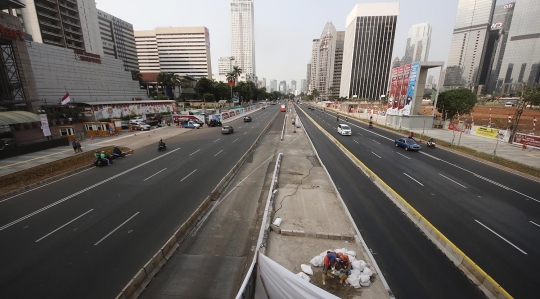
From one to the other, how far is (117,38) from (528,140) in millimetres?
178449

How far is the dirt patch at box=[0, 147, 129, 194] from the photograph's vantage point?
15.5 meters

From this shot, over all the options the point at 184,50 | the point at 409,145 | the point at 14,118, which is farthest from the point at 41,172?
the point at 184,50

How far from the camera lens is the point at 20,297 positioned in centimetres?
696

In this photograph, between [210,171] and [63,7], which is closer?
[210,171]

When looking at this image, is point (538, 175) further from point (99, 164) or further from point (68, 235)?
point (99, 164)

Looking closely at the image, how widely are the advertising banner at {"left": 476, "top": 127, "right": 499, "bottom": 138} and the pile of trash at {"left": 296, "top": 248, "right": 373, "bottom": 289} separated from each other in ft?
131

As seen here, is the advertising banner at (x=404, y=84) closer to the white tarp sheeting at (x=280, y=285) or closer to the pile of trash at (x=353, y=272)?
the pile of trash at (x=353, y=272)

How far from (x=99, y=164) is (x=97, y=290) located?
17083mm

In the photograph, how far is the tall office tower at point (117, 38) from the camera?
120m

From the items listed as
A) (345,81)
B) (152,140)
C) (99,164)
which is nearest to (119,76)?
(152,140)

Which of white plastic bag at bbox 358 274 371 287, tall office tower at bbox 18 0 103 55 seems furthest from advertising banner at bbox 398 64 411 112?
tall office tower at bbox 18 0 103 55

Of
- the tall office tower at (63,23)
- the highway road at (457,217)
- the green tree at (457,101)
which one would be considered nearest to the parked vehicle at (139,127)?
the highway road at (457,217)

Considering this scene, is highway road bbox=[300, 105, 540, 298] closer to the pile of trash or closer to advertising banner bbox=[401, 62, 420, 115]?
the pile of trash

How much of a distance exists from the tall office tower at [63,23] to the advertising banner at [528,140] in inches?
4266
